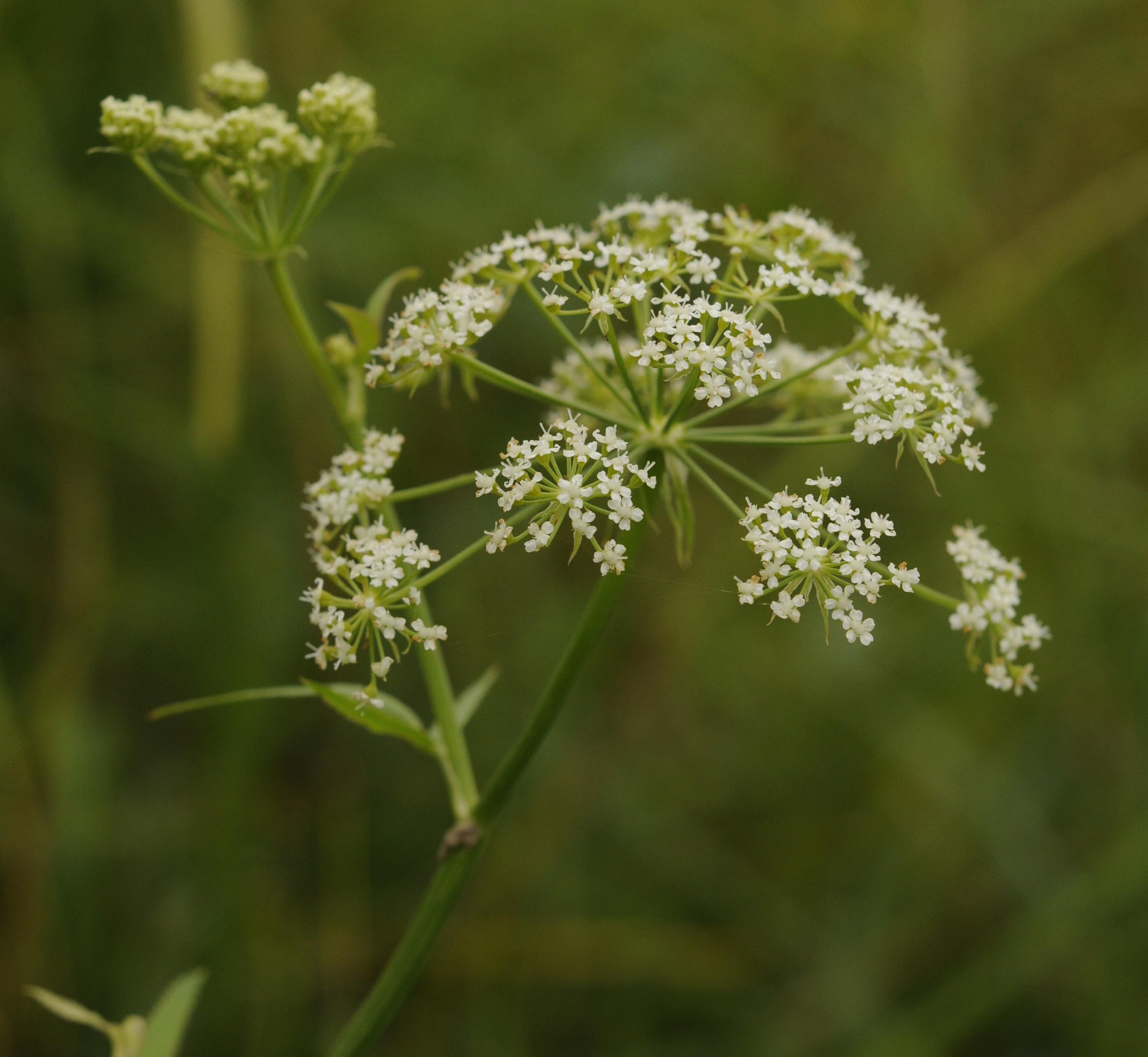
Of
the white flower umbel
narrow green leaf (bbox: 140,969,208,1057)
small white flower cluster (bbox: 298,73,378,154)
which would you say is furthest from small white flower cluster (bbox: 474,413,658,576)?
narrow green leaf (bbox: 140,969,208,1057)

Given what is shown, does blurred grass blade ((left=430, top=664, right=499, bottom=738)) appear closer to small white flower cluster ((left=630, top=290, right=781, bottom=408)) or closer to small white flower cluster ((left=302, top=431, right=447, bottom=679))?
small white flower cluster ((left=302, top=431, right=447, bottom=679))

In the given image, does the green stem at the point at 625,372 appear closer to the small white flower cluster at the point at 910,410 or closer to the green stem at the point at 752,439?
the green stem at the point at 752,439

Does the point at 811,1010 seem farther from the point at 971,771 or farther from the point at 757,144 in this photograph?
the point at 757,144

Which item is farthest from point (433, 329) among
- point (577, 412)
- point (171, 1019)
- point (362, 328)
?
point (171, 1019)

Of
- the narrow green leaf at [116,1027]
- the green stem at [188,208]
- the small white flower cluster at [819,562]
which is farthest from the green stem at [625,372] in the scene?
the narrow green leaf at [116,1027]

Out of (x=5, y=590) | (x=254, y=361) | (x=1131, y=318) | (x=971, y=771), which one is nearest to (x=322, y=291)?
(x=254, y=361)
